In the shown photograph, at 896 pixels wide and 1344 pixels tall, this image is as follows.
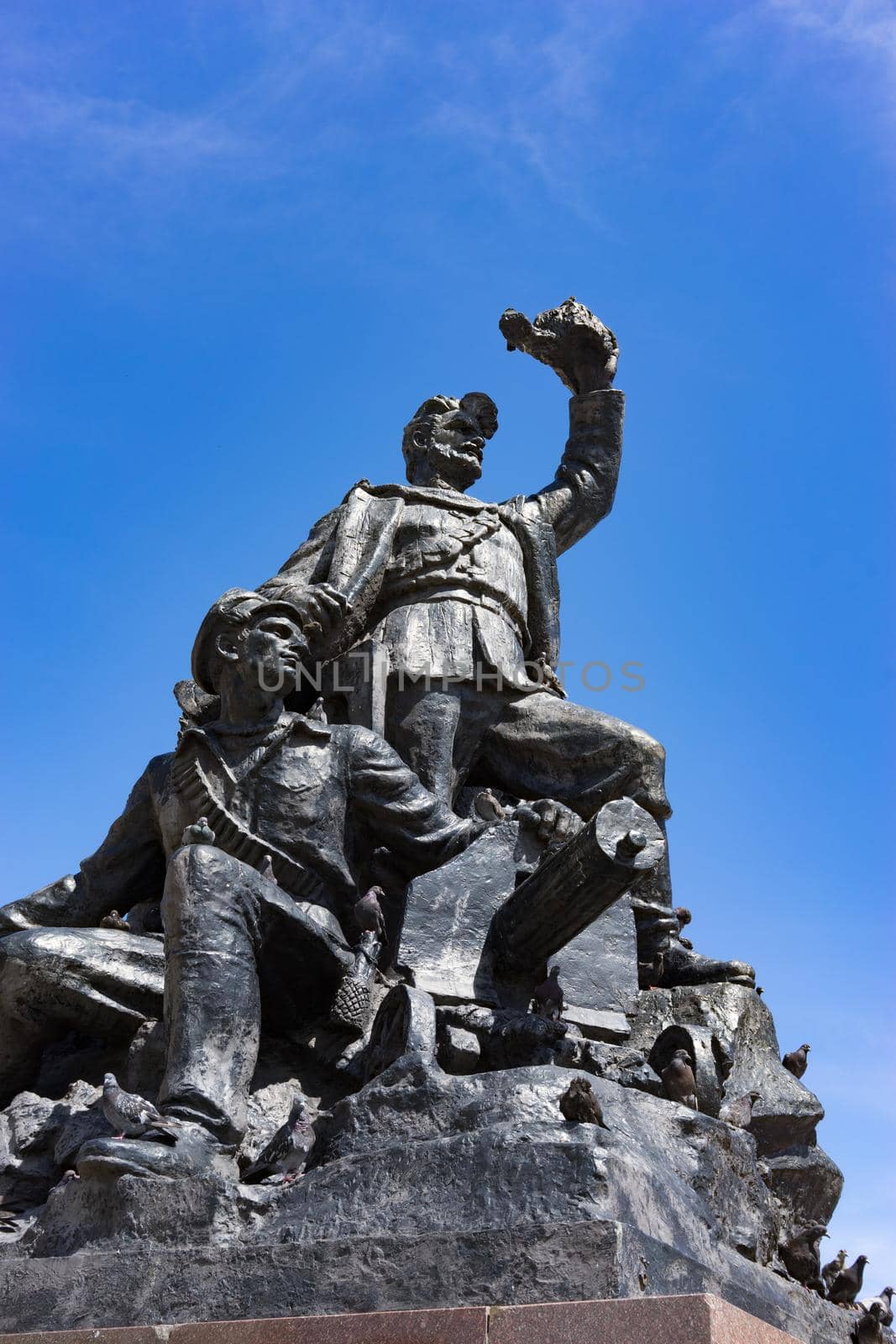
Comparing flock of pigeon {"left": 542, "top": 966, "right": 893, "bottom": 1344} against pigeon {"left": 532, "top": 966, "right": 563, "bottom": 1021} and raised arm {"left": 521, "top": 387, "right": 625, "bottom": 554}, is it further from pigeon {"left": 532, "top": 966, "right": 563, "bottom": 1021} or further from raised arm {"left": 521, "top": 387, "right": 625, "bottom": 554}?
raised arm {"left": 521, "top": 387, "right": 625, "bottom": 554}

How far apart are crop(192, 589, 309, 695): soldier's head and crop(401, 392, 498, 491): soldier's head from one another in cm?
187

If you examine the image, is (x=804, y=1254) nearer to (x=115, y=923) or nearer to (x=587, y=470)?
(x=115, y=923)

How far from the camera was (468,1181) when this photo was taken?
4.35 meters

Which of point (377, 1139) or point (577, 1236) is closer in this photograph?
point (577, 1236)

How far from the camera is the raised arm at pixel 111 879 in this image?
22.8ft

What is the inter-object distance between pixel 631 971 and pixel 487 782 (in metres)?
1.52

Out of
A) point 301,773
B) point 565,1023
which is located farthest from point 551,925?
point 301,773

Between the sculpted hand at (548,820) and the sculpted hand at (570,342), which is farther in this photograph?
the sculpted hand at (570,342)

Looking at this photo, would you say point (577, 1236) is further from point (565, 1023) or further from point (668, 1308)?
point (565, 1023)

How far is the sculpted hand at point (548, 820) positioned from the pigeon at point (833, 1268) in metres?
1.95

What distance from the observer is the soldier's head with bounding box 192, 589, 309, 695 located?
6.87 metres

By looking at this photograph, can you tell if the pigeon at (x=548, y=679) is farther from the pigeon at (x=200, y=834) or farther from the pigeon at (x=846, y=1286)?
the pigeon at (x=846, y=1286)

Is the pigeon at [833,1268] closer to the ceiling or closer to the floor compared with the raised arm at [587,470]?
closer to the floor

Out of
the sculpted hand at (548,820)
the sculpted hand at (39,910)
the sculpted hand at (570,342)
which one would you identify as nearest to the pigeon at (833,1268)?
the sculpted hand at (548,820)
